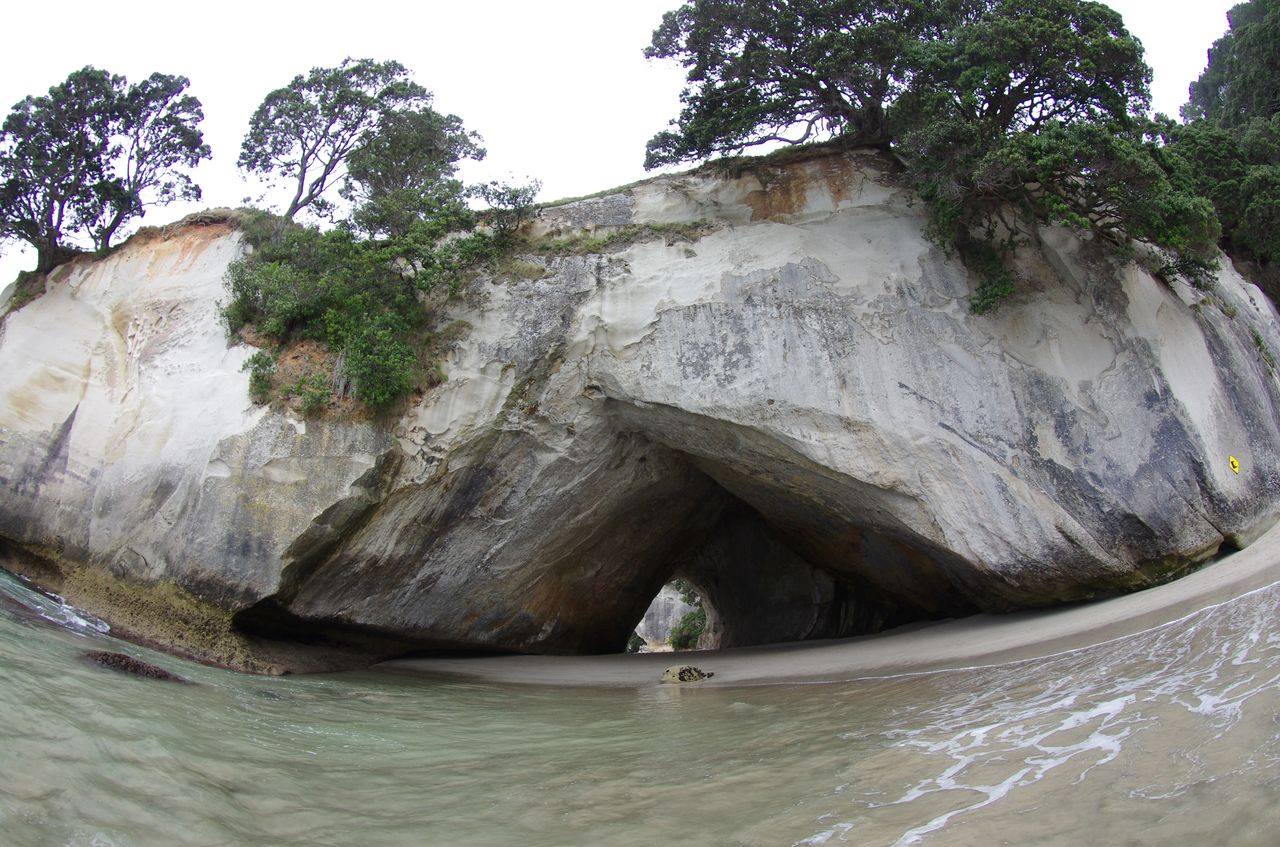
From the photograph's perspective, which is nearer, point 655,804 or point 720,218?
point 655,804

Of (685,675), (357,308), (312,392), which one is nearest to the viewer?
(685,675)

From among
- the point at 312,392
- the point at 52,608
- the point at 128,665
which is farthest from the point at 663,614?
the point at 128,665

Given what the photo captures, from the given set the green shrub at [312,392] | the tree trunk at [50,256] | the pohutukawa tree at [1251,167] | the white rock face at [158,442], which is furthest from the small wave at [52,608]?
the pohutukawa tree at [1251,167]

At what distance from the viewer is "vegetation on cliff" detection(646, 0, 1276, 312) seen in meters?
10.6

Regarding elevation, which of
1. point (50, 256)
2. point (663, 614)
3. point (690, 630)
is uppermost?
point (50, 256)

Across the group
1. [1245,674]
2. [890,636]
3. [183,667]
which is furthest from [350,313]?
[1245,674]

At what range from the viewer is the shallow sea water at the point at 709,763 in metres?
3.51

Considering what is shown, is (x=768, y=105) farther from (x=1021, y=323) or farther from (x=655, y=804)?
(x=655, y=804)

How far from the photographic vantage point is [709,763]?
5109mm

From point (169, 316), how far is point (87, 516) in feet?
12.1

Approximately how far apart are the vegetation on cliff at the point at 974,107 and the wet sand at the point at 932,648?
14.2 ft

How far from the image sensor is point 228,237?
14570 mm

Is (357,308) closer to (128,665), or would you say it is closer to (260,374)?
(260,374)

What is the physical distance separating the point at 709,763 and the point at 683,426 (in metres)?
7.05
